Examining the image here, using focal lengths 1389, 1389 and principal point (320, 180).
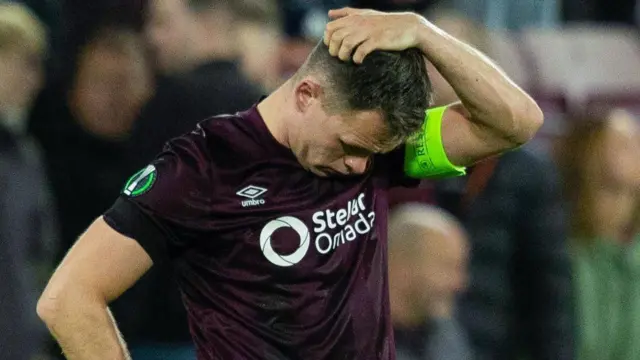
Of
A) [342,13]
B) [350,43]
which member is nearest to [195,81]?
[342,13]

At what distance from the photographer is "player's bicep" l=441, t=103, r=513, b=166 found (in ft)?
9.75

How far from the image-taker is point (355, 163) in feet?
9.37

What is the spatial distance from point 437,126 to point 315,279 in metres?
0.44

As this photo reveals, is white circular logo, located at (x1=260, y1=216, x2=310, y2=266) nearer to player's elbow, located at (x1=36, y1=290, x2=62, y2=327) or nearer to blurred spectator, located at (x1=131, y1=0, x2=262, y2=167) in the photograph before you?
player's elbow, located at (x1=36, y1=290, x2=62, y2=327)

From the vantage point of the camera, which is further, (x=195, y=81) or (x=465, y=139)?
(x=195, y=81)

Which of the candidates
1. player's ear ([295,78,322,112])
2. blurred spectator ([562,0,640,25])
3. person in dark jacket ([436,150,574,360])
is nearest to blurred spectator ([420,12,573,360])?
person in dark jacket ([436,150,574,360])

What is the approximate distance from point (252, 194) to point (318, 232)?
0.16 metres

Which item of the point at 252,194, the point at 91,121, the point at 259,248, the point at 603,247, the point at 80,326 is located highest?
the point at 252,194

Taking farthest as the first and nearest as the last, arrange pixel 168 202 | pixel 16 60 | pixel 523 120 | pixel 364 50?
pixel 16 60, pixel 523 120, pixel 168 202, pixel 364 50

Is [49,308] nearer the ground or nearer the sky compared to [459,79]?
nearer the ground

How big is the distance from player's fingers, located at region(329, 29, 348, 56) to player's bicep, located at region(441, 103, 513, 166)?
39cm

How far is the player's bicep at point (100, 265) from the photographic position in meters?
2.76

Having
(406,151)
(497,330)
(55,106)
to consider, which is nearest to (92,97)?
(55,106)

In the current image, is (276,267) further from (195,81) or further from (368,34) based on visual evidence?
(195,81)
